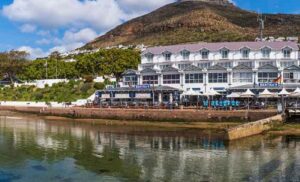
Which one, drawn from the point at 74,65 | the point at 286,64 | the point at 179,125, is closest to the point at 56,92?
the point at 74,65

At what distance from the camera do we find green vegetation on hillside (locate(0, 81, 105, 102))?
96.4 m

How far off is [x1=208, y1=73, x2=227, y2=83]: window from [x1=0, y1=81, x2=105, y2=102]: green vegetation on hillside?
2681 cm

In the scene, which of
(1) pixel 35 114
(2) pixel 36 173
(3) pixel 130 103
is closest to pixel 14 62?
(1) pixel 35 114

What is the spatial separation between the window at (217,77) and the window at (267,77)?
20.1 feet

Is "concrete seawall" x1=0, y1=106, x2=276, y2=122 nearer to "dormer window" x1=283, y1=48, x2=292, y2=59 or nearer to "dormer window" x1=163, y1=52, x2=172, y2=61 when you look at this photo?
"dormer window" x1=163, y1=52, x2=172, y2=61

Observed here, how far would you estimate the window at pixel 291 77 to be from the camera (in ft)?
252

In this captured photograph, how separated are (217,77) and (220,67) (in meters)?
1.90

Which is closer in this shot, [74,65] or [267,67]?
[267,67]

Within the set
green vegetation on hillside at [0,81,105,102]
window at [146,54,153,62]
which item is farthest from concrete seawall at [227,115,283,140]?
green vegetation on hillside at [0,81,105,102]

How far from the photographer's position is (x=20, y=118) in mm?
82625

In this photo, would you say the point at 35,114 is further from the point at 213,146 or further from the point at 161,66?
the point at 213,146

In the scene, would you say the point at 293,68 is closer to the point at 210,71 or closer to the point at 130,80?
the point at 210,71

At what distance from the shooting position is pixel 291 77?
255 feet

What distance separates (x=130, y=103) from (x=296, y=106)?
28117 millimetres
